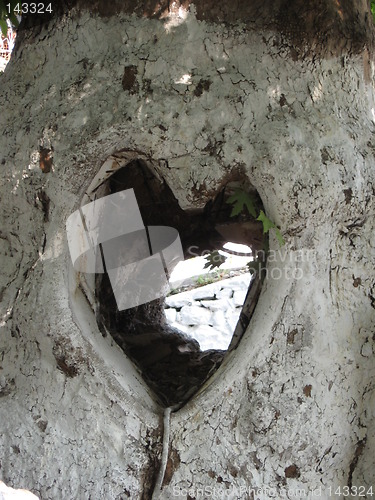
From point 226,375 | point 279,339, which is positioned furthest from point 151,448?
point 279,339

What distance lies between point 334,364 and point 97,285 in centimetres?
114

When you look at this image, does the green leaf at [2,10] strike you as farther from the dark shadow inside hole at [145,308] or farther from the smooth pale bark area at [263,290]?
the dark shadow inside hole at [145,308]

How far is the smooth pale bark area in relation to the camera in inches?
91.4

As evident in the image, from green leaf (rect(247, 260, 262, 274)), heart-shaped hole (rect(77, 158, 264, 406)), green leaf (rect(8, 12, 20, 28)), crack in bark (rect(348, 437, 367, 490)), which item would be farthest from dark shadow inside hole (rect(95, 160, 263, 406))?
green leaf (rect(8, 12, 20, 28))

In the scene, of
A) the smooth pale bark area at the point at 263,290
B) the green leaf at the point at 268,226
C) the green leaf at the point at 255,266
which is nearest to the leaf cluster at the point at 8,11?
the smooth pale bark area at the point at 263,290

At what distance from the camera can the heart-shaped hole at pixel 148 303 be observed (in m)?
2.61

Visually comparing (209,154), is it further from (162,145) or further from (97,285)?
(97,285)

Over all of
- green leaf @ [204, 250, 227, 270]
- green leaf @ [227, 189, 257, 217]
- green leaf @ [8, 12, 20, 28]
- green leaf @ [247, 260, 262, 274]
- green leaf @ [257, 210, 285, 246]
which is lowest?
green leaf @ [204, 250, 227, 270]

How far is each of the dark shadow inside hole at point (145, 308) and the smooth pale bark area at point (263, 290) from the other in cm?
20

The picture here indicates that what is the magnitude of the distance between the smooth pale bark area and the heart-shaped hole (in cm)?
17

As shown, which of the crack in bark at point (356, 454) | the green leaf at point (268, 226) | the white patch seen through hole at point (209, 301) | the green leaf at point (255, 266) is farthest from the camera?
the white patch seen through hole at point (209, 301)

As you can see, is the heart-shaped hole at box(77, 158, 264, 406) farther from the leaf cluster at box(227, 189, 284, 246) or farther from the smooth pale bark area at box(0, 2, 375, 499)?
the smooth pale bark area at box(0, 2, 375, 499)

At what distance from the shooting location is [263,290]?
8.00ft

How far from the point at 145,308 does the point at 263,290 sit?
1.60m
